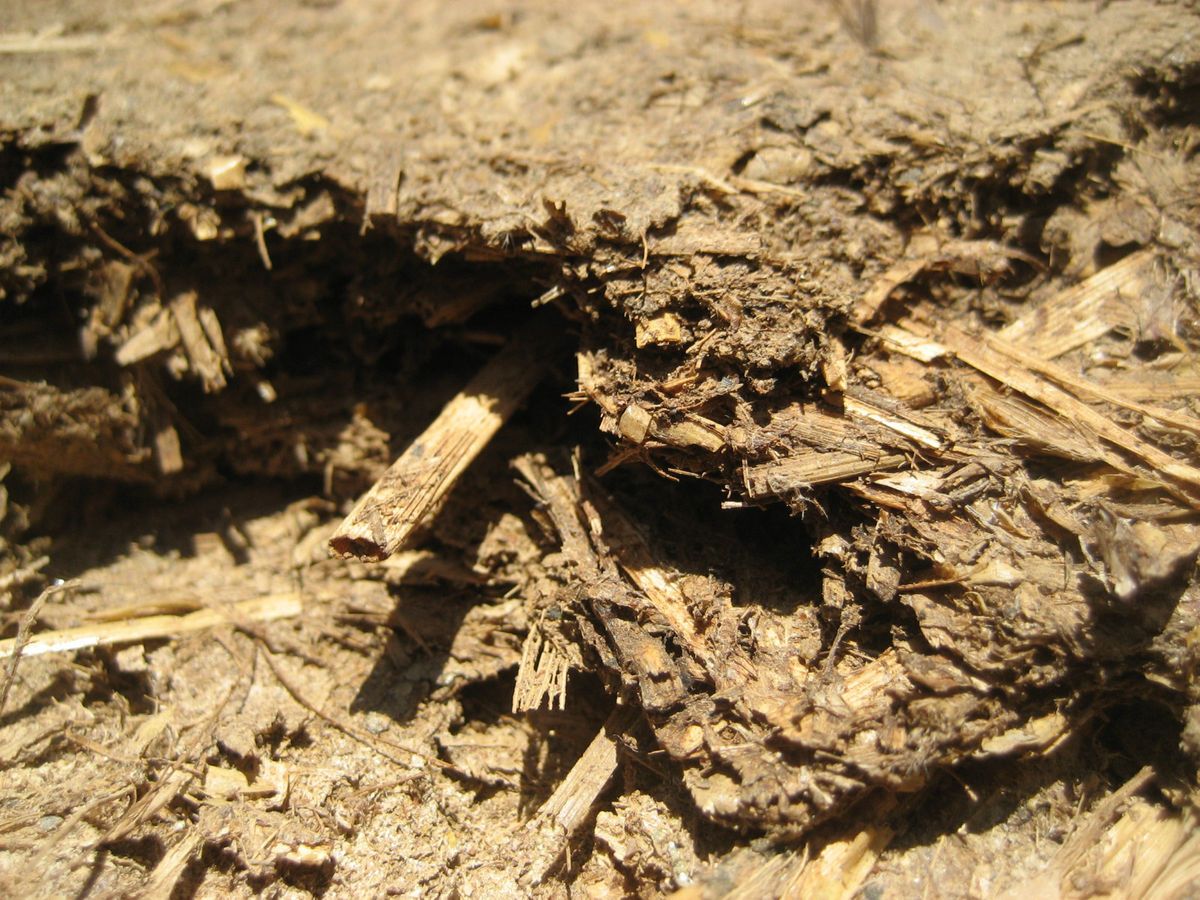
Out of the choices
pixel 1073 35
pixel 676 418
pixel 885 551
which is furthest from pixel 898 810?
pixel 1073 35

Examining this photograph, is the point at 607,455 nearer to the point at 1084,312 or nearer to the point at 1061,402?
the point at 1061,402

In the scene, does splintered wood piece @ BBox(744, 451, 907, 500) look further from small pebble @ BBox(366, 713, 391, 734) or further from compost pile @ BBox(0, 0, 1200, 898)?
small pebble @ BBox(366, 713, 391, 734)

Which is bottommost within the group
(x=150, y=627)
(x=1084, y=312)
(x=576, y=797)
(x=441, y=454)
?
(x=576, y=797)

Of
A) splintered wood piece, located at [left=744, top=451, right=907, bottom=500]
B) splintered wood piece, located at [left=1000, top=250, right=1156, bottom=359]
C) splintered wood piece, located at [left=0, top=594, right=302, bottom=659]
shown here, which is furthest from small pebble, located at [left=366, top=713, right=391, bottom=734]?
splintered wood piece, located at [left=1000, top=250, right=1156, bottom=359]

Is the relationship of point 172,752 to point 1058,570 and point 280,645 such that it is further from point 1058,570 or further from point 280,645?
point 1058,570

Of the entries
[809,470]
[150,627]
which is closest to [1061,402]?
[809,470]

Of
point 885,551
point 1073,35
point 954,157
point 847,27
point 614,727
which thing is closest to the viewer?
point 885,551
